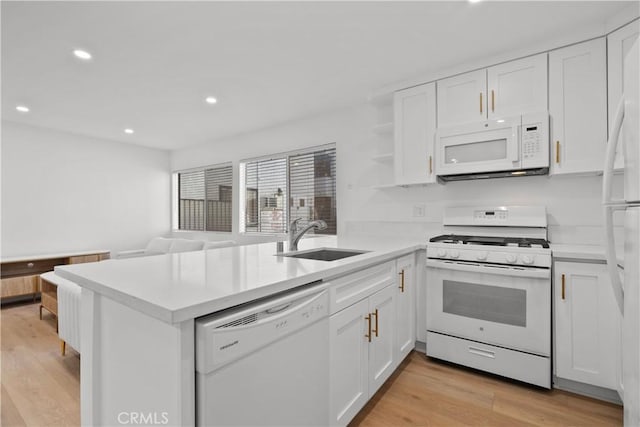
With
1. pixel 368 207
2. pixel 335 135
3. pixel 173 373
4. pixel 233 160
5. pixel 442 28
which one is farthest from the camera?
pixel 233 160

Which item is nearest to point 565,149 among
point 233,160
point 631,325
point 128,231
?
point 631,325

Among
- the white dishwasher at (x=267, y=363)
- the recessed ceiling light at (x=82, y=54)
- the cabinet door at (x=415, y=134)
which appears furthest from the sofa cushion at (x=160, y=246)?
the white dishwasher at (x=267, y=363)

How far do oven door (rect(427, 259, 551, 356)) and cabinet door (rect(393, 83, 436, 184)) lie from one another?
83 cm

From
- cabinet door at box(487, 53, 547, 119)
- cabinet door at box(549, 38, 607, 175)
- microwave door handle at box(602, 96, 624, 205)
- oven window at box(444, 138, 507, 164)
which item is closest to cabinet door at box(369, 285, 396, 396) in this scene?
microwave door handle at box(602, 96, 624, 205)

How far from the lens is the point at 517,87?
2215mm

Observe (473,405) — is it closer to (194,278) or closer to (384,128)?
(194,278)

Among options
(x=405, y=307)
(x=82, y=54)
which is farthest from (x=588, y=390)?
(x=82, y=54)

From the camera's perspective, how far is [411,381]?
6.62 ft

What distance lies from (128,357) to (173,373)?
11.1 inches

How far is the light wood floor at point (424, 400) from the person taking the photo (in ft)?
5.37

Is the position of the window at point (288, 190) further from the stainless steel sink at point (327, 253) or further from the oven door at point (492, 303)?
the oven door at point (492, 303)

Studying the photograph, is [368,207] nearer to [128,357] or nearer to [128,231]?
[128,357]
